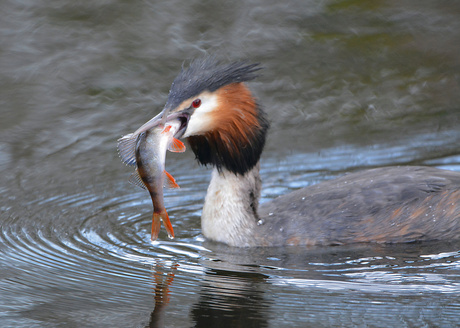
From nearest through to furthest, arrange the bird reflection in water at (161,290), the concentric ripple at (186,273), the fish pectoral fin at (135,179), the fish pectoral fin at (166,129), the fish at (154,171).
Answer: the bird reflection in water at (161,290) → the concentric ripple at (186,273) → the fish at (154,171) → the fish pectoral fin at (135,179) → the fish pectoral fin at (166,129)

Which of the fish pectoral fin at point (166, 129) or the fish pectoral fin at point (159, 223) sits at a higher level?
the fish pectoral fin at point (166, 129)

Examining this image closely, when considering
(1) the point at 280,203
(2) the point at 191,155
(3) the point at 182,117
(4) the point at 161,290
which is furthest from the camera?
(2) the point at 191,155

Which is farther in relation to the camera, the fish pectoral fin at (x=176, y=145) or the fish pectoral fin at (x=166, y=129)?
the fish pectoral fin at (x=166, y=129)

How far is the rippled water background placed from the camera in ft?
18.6

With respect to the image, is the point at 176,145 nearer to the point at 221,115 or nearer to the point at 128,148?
the point at 128,148

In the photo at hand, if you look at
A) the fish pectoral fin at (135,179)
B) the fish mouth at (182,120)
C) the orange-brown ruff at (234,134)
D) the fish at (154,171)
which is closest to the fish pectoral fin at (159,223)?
the fish at (154,171)

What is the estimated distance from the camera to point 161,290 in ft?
19.2

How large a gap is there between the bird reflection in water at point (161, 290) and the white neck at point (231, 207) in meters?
0.81

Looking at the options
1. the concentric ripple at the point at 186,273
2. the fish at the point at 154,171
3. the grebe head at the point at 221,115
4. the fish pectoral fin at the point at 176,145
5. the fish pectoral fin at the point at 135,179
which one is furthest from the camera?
the grebe head at the point at 221,115

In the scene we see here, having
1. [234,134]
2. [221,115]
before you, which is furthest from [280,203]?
[221,115]

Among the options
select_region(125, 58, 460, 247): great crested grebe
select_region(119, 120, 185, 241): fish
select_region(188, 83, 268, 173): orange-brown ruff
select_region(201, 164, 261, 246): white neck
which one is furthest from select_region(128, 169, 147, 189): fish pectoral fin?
select_region(201, 164, 261, 246): white neck

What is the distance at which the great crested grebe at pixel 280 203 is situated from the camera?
277 inches

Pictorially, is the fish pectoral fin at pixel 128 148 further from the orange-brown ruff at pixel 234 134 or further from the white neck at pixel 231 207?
the white neck at pixel 231 207

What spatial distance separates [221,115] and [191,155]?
211 cm
